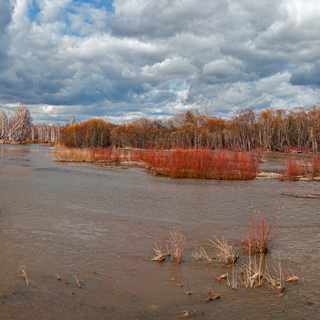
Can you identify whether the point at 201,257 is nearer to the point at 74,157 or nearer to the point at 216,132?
the point at 74,157

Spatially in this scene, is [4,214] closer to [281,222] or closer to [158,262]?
[158,262]

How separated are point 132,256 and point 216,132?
67933mm

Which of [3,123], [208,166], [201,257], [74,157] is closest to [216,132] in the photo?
[74,157]

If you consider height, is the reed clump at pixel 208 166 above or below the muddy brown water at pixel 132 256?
above

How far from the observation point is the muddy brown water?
4.30 m

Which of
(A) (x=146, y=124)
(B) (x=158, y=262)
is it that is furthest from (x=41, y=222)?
(A) (x=146, y=124)

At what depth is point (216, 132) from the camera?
72062mm

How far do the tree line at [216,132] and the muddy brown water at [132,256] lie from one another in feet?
134

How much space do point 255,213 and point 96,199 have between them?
655cm

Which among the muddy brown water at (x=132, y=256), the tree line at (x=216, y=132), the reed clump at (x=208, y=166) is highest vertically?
the tree line at (x=216, y=132)

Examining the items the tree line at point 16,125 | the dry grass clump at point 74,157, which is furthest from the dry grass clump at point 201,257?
the tree line at point 16,125

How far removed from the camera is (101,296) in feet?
15.1

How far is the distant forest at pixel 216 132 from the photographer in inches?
2495

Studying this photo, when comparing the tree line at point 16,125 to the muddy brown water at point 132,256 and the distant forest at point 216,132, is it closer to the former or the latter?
the distant forest at point 216,132
